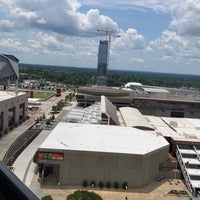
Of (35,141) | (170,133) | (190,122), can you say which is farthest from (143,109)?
(35,141)

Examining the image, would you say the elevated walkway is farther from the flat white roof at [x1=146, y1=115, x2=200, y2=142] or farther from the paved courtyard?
the flat white roof at [x1=146, y1=115, x2=200, y2=142]

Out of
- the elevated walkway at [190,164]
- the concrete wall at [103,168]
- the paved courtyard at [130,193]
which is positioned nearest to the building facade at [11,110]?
the concrete wall at [103,168]

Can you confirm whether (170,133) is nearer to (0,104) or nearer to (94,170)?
(94,170)

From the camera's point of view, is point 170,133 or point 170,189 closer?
point 170,189

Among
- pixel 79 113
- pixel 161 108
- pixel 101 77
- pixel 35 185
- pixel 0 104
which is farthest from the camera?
pixel 101 77

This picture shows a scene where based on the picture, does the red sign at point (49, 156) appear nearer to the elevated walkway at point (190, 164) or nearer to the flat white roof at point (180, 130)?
the elevated walkway at point (190, 164)

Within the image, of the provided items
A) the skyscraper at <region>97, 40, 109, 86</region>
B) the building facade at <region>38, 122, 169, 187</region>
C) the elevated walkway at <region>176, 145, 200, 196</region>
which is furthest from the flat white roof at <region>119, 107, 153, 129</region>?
the skyscraper at <region>97, 40, 109, 86</region>
